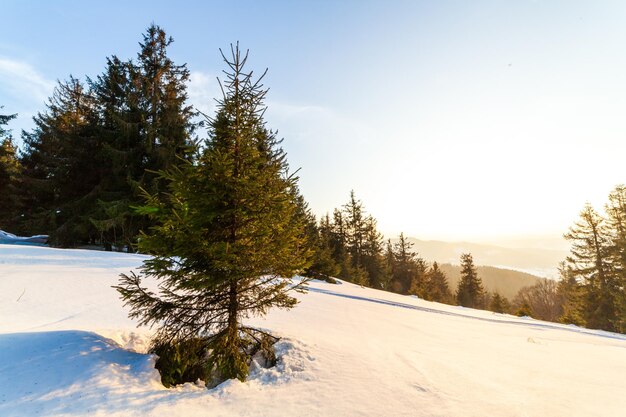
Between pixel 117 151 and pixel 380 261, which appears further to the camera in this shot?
pixel 380 261

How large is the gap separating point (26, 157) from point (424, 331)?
3579 centimetres

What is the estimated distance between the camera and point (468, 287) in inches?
1875

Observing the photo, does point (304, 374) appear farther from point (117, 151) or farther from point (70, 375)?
point (117, 151)

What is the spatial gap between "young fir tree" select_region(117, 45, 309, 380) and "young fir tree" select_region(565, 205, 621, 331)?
35053 millimetres

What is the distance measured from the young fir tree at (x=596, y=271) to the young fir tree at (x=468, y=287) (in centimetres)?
1806

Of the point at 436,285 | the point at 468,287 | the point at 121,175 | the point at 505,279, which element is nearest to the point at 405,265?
the point at 436,285

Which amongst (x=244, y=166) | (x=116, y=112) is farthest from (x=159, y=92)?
(x=244, y=166)

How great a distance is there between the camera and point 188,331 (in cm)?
437

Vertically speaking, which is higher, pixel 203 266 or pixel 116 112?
pixel 116 112

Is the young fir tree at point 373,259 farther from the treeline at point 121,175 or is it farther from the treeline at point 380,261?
the treeline at point 121,175

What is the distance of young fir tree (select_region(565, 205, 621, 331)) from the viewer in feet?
86.3

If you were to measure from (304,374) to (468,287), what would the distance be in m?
52.7

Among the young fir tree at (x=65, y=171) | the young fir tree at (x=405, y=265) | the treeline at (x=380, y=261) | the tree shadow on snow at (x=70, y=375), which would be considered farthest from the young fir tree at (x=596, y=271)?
the young fir tree at (x=65, y=171)

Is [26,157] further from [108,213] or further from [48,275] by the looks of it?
[48,275]
